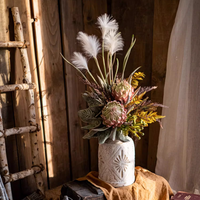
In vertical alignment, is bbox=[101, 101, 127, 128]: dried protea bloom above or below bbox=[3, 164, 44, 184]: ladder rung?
above

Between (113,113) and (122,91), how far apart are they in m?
0.10

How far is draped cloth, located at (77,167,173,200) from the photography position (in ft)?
3.43

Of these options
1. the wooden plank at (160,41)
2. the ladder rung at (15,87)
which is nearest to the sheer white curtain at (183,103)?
the wooden plank at (160,41)

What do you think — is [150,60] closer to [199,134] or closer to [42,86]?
[199,134]

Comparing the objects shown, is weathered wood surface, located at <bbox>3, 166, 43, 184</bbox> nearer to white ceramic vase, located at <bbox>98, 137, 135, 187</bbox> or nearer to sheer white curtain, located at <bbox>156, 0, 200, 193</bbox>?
white ceramic vase, located at <bbox>98, 137, 135, 187</bbox>

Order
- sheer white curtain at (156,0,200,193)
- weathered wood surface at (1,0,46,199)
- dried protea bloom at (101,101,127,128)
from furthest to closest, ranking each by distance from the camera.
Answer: weathered wood surface at (1,0,46,199) < sheer white curtain at (156,0,200,193) < dried protea bloom at (101,101,127,128)

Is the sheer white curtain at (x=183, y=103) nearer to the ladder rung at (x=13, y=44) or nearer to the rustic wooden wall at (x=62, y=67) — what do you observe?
the rustic wooden wall at (x=62, y=67)

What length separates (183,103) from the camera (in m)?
1.23

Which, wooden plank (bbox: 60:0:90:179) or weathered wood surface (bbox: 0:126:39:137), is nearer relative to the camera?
weathered wood surface (bbox: 0:126:39:137)

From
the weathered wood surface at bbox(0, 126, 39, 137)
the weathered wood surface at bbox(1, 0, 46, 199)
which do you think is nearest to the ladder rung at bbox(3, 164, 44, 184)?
the weathered wood surface at bbox(1, 0, 46, 199)

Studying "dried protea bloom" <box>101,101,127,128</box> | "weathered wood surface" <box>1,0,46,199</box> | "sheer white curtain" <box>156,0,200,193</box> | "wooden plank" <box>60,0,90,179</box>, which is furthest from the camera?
"wooden plank" <box>60,0,90,179</box>

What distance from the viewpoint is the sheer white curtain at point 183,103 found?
1.16m

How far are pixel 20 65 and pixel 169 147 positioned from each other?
3.35 feet

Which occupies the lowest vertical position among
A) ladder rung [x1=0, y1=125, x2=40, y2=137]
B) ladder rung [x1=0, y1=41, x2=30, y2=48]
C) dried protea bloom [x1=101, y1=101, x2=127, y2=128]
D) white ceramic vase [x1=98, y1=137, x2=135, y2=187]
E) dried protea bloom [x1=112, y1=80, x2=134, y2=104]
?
white ceramic vase [x1=98, y1=137, x2=135, y2=187]
